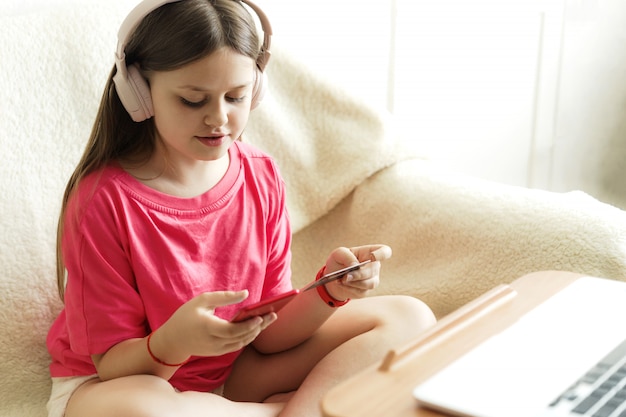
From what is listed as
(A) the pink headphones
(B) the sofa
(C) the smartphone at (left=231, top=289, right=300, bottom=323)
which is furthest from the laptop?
(A) the pink headphones

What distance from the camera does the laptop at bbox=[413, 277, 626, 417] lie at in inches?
24.9

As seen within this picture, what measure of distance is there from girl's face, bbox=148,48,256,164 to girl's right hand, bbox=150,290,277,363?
0.68 ft

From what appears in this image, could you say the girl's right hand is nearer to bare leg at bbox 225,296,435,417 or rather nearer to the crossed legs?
the crossed legs

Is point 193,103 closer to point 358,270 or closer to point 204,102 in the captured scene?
point 204,102

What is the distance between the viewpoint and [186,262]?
1.07 meters

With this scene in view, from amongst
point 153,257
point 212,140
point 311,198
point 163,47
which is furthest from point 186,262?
point 311,198

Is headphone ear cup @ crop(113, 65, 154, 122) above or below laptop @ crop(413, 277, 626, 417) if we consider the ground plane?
above

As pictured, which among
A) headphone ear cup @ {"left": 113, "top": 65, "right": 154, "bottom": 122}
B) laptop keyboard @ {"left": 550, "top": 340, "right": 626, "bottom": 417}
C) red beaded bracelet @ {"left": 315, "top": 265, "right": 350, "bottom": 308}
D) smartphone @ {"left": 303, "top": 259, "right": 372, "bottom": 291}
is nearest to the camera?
laptop keyboard @ {"left": 550, "top": 340, "right": 626, "bottom": 417}

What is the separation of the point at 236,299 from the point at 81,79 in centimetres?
57

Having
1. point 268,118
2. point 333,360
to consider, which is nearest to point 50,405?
point 333,360

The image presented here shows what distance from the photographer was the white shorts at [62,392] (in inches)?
41.9

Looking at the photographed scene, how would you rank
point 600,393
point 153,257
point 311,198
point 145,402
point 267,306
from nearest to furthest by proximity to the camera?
point 600,393 < point 267,306 < point 145,402 < point 153,257 < point 311,198

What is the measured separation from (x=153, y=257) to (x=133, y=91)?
0.67ft

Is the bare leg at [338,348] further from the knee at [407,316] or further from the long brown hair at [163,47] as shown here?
the long brown hair at [163,47]
